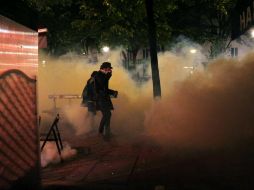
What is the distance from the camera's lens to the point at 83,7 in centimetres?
1501

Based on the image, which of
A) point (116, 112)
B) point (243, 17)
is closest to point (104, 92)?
point (116, 112)

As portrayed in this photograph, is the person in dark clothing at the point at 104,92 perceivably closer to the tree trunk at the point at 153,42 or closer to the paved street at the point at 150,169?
the paved street at the point at 150,169

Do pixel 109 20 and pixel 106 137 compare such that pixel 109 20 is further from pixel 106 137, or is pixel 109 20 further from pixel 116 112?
pixel 106 137

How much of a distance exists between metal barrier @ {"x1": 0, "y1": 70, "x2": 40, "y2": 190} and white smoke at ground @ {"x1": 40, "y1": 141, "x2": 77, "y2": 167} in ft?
6.00

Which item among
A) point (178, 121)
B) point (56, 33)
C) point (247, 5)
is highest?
point (56, 33)

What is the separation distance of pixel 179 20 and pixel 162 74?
3.17m

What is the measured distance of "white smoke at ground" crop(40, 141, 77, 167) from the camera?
7609 millimetres

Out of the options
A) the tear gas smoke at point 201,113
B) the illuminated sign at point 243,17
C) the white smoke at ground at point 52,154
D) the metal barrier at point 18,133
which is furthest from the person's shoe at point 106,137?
the metal barrier at point 18,133

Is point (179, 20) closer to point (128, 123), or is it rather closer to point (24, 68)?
point (128, 123)

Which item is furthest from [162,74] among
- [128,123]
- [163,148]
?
[163,148]

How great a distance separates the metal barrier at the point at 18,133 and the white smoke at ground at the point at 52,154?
183 cm

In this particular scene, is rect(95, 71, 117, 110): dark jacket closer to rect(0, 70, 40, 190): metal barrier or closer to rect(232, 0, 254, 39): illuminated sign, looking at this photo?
rect(232, 0, 254, 39): illuminated sign

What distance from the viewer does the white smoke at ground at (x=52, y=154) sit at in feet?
25.0

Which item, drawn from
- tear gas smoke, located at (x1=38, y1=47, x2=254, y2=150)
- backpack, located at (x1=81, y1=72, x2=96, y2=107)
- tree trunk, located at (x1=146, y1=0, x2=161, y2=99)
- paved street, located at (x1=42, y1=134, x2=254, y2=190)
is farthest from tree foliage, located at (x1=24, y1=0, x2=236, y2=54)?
paved street, located at (x1=42, y1=134, x2=254, y2=190)
